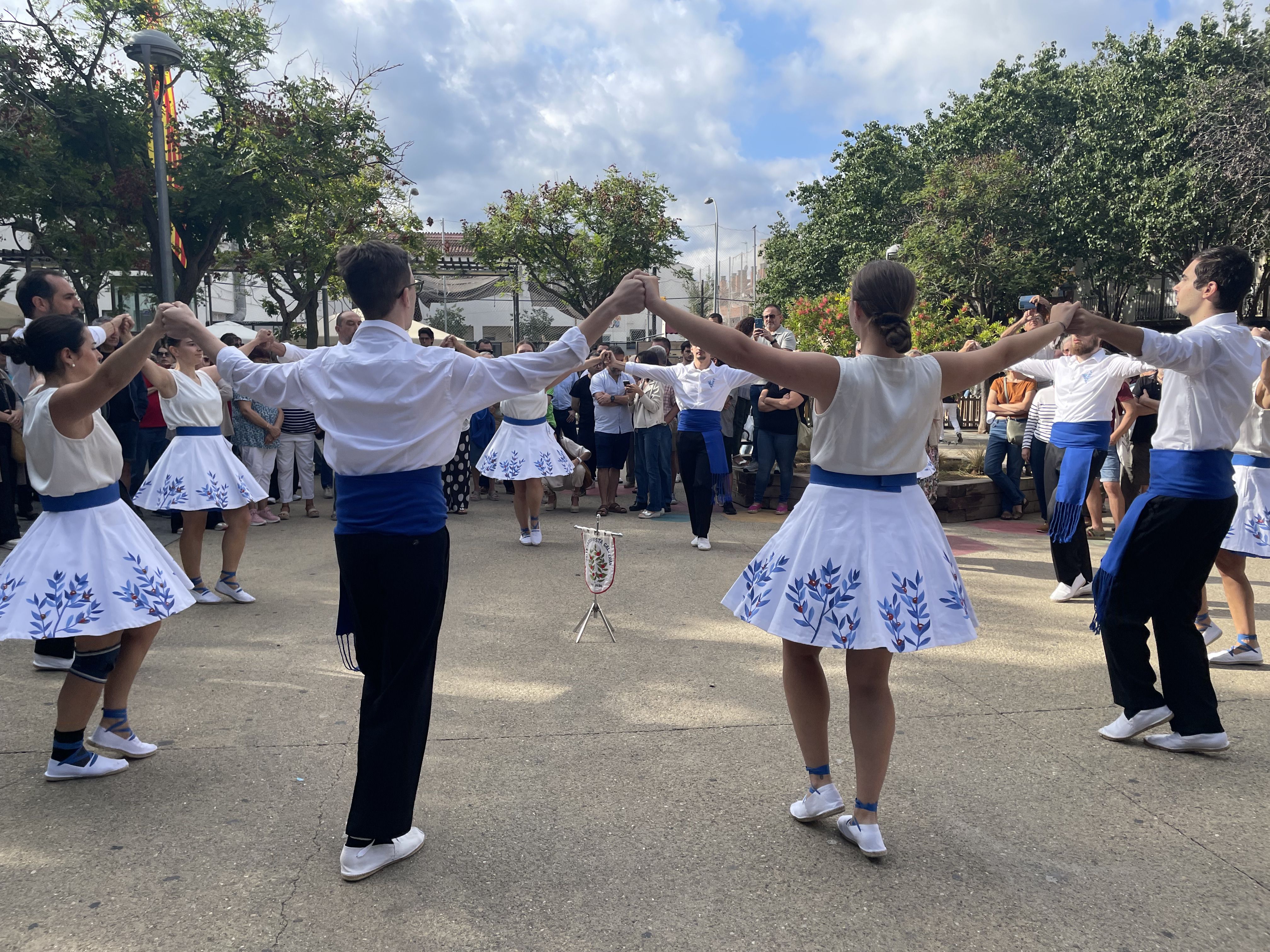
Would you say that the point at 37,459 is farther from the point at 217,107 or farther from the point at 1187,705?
the point at 217,107

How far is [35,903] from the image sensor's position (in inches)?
106

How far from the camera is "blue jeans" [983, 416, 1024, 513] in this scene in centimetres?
1008

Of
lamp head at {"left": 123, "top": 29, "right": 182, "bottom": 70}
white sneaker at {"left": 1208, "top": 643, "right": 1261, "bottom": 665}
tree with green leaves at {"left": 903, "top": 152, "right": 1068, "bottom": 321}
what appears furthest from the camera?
tree with green leaves at {"left": 903, "top": 152, "right": 1068, "bottom": 321}

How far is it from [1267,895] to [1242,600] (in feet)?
9.01

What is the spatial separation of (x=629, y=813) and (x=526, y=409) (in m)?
5.75

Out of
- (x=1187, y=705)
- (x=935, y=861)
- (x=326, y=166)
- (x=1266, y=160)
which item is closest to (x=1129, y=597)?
(x=1187, y=705)

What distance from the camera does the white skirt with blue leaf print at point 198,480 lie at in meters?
5.86

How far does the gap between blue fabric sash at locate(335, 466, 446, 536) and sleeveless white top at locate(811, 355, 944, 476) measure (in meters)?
1.35

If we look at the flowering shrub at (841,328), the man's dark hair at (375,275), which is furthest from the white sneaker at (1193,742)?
the flowering shrub at (841,328)

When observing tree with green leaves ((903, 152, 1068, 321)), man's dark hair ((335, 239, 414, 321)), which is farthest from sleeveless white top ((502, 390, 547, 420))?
tree with green leaves ((903, 152, 1068, 321))

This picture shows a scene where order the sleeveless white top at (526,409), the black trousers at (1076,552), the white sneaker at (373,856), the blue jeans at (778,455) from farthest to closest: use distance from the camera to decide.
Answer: the blue jeans at (778,455)
the sleeveless white top at (526,409)
the black trousers at (1076,552)
the white sneaker at (373,856)

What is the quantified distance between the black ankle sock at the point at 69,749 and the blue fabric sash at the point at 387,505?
65.1 inches

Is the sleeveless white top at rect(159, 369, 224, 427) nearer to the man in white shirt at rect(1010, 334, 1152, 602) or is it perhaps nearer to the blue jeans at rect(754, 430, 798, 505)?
the man in white shirt at rect(1010, 334, 1152, 602)

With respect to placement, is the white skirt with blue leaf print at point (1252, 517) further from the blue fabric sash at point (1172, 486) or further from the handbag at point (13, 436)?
the handbag at point (13, 436)
